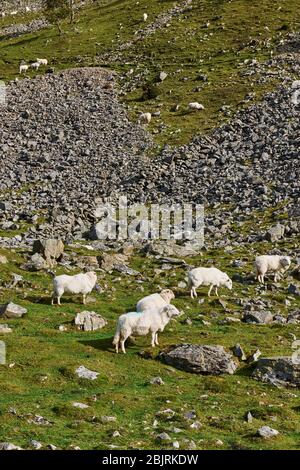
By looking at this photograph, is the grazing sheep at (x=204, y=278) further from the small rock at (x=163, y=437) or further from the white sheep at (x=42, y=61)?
the white sheep at (x=42, y=61)

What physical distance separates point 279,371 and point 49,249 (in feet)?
59.4

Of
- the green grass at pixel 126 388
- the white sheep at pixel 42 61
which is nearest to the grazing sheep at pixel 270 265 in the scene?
the green grass at pixel 126 388

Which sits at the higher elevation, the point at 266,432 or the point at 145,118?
the point at 145,118

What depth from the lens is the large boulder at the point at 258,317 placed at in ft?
89.5

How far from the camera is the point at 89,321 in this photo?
2536 cm

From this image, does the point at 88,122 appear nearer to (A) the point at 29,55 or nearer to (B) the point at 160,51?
(B) the point at 160,51

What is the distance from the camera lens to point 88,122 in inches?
2581

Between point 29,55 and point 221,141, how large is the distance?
45.9m

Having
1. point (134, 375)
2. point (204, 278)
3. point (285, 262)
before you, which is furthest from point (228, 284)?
point (134, 375)

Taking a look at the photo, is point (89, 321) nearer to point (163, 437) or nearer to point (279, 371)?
point (279, 371)

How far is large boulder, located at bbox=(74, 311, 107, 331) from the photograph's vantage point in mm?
25219

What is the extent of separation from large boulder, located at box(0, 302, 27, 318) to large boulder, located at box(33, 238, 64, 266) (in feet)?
28.8

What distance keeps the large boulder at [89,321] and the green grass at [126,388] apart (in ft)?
1.02

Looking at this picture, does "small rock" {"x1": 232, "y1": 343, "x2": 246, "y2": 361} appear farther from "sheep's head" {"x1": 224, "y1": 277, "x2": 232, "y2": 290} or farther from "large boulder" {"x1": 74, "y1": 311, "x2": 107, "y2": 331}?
"sheep's head" {"x1": 224, "y1": 277, "x2": 232, "y2": 290}
